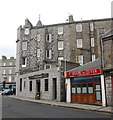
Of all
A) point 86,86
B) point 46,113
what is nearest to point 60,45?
point 86,86

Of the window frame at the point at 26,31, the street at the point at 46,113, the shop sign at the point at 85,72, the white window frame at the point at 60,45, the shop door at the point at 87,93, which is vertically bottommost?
the street at the point at 46,113

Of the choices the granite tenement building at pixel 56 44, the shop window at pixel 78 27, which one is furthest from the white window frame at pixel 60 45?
the shop window at pixel 78 27

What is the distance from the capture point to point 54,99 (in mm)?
21625

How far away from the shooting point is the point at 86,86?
673 inches

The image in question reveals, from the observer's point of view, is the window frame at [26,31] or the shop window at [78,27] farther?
the window frame at [26,31]

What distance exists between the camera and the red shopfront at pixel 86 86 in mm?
15906

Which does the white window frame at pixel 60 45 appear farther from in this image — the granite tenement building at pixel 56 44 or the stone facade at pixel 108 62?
the stone facade at pixel 108 62

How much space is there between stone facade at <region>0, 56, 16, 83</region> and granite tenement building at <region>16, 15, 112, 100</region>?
28640 millimetres

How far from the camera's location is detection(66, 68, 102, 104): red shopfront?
15.9 meters

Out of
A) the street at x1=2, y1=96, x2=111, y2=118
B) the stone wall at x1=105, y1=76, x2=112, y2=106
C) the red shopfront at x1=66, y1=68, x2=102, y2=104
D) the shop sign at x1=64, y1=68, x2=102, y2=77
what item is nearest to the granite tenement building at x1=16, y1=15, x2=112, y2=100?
the shop sign at x1=64, y1=68, x2=102, y2=77

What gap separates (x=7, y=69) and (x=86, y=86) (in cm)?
4904

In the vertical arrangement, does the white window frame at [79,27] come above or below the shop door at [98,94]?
above

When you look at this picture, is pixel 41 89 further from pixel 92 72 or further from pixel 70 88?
pixel 92 72

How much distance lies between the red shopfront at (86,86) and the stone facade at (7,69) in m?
44.8
